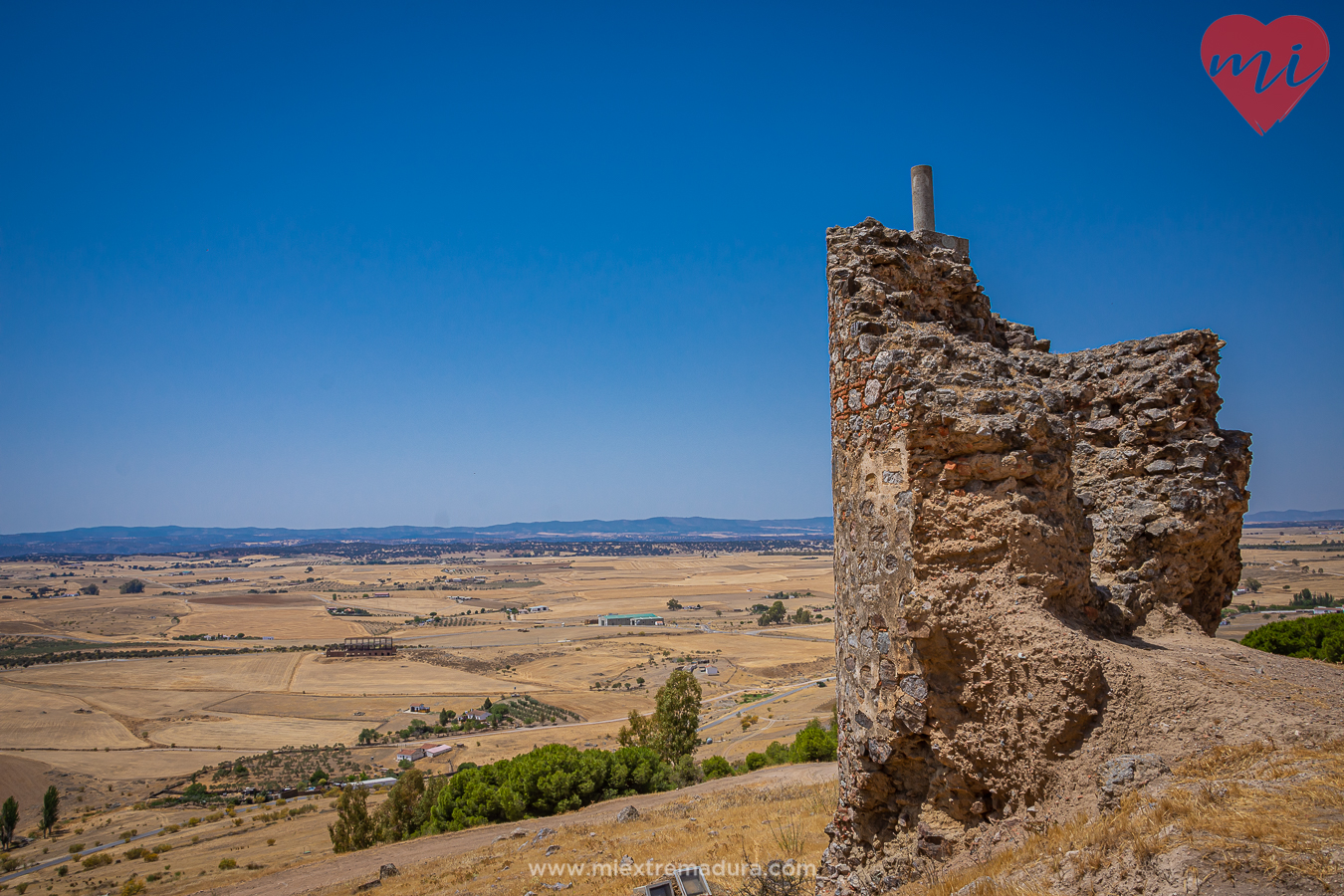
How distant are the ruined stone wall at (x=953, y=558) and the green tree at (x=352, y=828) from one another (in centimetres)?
2342

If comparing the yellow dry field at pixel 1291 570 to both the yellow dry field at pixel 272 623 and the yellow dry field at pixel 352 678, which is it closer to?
the yellow dry field at pixel 352 678

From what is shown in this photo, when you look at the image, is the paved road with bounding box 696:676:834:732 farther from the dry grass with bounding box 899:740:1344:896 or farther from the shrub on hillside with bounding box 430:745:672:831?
the dry grass with bounding box 899:740:1344:896

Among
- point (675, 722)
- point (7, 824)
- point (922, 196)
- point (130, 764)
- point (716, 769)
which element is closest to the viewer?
point (922, 196)

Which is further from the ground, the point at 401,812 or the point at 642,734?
the point at 642,734

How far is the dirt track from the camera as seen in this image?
60.3 feet

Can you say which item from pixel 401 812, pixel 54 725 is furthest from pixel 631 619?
pixel 401 812

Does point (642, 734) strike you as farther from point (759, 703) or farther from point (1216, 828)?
point (1216, 828)

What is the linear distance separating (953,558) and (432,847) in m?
19.6

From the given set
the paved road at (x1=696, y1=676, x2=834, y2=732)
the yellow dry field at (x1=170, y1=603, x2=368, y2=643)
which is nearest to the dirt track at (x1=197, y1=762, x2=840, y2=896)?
the paved road at (x1=696, y1=676, x2=834, y2=732)

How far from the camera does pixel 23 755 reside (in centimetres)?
4947

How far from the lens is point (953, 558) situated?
270 inches

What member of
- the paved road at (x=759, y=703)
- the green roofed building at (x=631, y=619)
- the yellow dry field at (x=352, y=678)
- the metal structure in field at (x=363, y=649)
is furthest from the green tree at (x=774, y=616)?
the metal structure in field at (x=363, y=649)

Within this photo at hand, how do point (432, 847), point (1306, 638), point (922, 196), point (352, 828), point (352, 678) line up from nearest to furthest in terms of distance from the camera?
1. point (922, 196)
2. point (1306, 638)
3. point (432, 847)
4. point (352, 828)
5. point (352, 678)

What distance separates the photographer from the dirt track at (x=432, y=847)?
60.3ft
